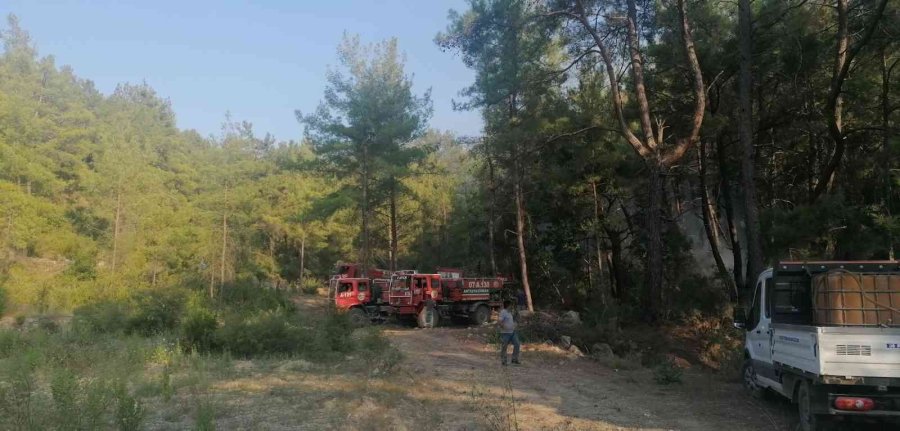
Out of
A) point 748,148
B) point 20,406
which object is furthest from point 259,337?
point 748,148

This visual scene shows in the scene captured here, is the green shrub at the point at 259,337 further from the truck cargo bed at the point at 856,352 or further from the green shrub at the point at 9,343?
the truck cargo bed at the point at 856,352

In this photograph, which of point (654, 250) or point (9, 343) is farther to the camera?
point (654, 250)

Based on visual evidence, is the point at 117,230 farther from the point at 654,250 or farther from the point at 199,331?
the point at 654,250

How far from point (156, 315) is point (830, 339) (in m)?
18.1

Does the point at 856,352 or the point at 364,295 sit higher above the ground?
the point at 856,352

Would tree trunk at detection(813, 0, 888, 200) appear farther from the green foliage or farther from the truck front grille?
the green foliage

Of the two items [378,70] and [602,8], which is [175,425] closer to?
[602,8]

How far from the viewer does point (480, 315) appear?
2628 centimetres

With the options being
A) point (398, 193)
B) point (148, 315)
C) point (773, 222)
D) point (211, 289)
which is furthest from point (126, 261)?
point (773, 222)

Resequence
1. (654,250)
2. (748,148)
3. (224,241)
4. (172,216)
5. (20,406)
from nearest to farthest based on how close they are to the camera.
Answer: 1. (20,406)
2. (748,148)
3. (654,250)
4. (224,241)
5. (172,216)

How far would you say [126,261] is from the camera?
3653 cm

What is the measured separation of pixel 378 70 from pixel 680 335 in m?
23.6

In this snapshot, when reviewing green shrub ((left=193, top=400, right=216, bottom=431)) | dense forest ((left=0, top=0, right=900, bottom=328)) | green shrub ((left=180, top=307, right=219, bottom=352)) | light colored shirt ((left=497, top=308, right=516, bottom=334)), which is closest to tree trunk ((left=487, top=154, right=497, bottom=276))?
dense forest ((left=0, top=0, right=900, bottom=328))

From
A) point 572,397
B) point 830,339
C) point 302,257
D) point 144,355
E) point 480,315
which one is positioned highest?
point 302,257
